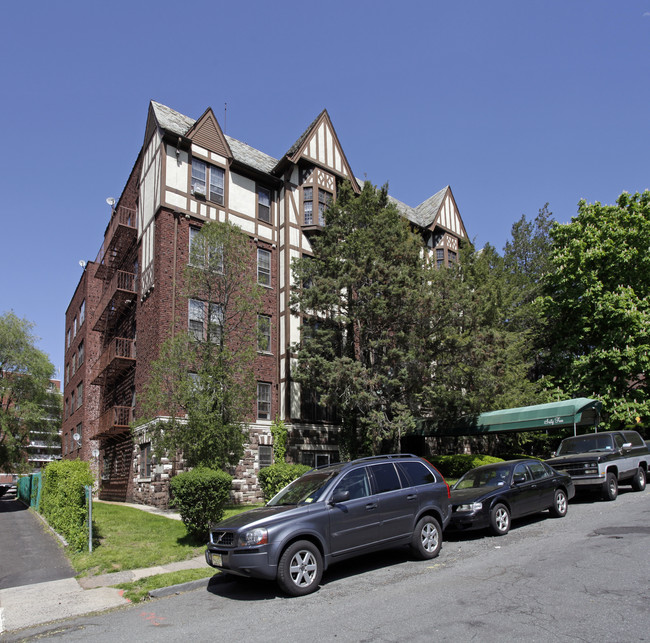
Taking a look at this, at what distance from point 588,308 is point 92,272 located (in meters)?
29.7

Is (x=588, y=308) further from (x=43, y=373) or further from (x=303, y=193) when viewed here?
(x=43, y=373)

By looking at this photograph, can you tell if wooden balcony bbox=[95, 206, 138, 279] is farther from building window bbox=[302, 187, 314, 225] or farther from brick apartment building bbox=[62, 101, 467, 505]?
building window bbox=[302, 187, 314, 225]

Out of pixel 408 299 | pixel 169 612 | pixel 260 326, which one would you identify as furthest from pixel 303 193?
pixel 169 612

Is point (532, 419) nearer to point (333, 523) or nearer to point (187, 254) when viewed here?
point (333, 523)

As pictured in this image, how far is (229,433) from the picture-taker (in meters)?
13.6

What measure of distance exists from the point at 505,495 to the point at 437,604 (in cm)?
527

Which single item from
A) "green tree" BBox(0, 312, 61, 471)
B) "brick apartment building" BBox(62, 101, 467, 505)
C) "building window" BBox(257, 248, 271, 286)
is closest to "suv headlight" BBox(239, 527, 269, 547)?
"brick apartment building" BBox(62, 101, 467, 505)

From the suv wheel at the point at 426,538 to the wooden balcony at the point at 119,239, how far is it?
2016cm

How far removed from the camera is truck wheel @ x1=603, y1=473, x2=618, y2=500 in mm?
14000

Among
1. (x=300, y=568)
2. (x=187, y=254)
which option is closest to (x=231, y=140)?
(x=187, y=254)

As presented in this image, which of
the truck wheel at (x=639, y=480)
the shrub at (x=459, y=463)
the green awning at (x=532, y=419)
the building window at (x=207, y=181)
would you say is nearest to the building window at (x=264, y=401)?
the green awning at (x=532, y=419)

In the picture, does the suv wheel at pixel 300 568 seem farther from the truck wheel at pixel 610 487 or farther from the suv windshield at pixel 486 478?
the truck wheel at pixel 610 487

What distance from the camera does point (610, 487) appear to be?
14.1m

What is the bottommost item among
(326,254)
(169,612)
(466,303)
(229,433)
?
(169,612)
